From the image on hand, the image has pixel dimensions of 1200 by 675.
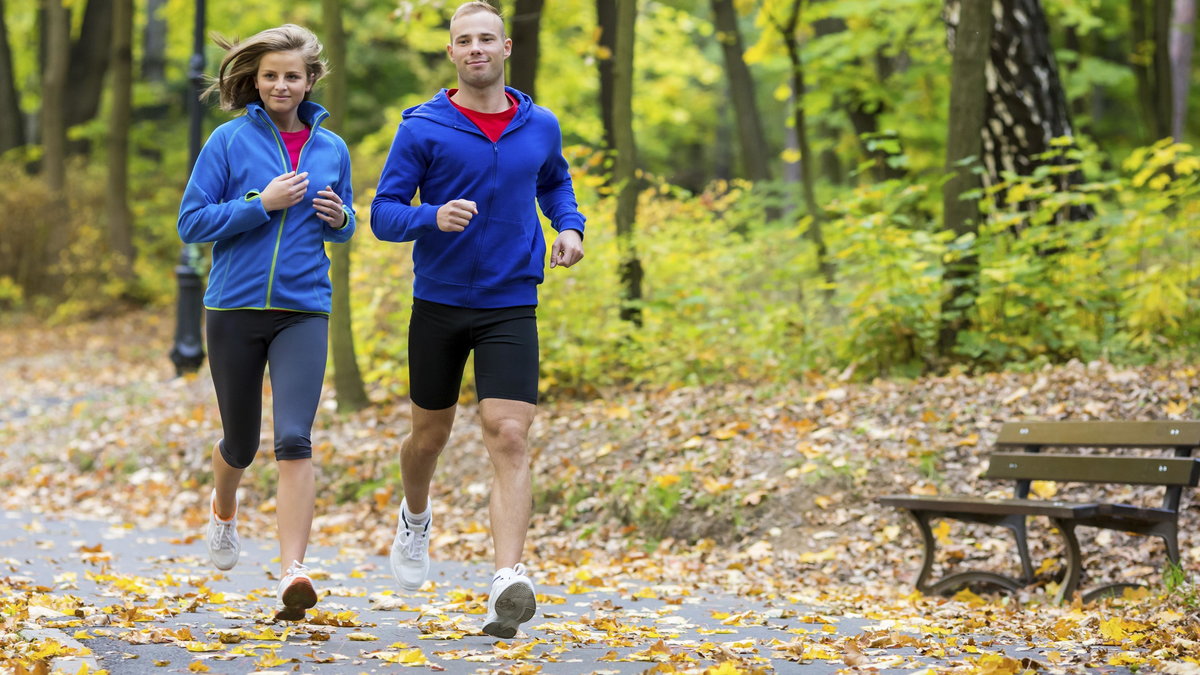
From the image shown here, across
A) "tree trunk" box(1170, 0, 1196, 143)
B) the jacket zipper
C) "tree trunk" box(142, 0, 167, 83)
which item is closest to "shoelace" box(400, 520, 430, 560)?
the jacket zipper

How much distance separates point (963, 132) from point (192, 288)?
960cm

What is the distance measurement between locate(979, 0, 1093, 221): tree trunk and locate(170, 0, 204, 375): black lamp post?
8.81 m

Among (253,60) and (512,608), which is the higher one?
(253,60)

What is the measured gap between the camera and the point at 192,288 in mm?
15523

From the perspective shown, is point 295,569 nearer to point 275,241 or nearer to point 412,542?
point 412,542

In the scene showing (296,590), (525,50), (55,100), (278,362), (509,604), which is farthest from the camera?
(55,100)

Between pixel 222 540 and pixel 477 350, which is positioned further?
pixel 222 540

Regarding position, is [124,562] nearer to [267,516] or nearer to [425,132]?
[267,516]

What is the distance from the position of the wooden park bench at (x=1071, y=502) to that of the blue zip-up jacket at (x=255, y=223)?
333cm

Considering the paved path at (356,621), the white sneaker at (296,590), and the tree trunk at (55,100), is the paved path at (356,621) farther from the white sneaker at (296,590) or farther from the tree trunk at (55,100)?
the tree trunk at (55,100)

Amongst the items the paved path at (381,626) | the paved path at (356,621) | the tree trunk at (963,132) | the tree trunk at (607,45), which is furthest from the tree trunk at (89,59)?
the tree trunk at (963,132)

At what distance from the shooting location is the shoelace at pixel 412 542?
522 centimetres

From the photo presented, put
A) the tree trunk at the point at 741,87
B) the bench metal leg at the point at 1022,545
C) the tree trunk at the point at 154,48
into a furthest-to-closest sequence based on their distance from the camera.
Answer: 1. the tree trunk at the point at 154,48
2. the tree trunk at the point at 741,87
3. the bench metal leg at the point at 1022,545

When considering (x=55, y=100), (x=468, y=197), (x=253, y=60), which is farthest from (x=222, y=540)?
(x=55, y=100)
